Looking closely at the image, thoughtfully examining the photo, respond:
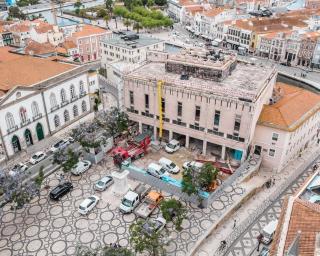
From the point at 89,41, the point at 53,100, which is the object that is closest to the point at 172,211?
the point at 53,100

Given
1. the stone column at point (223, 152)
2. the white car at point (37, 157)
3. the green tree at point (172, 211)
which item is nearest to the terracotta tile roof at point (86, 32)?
the white car at point (37, 157)

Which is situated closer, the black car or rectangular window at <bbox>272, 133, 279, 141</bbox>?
the black car

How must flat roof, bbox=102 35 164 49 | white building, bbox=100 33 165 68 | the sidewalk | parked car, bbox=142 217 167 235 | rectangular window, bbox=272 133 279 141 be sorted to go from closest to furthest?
parked car, bbox=142 217 167 235 → the sidewalk → rectangular window, bbox=272 133 279 141 → white building, bbox=100 33 165 68 → flat roof, bbox=102 35 164 49

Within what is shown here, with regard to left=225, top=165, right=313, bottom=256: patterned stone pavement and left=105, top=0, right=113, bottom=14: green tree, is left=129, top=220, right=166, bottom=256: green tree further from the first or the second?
left=105, top=0, right=113, bottom=14: green tree

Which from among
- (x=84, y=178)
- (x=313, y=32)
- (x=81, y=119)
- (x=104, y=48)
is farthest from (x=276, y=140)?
(x=313, y=32)

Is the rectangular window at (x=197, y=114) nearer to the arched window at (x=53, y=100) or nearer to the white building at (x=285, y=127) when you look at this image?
the white building at (x=285, y=127)

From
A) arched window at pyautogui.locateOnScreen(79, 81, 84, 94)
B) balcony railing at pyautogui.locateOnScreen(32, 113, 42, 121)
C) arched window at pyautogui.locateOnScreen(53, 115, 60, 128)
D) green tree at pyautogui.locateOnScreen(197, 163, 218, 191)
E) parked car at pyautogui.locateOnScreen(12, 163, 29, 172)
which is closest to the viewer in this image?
green tree at pyautogui.locateOnScreen(197, 163, 218, 191)

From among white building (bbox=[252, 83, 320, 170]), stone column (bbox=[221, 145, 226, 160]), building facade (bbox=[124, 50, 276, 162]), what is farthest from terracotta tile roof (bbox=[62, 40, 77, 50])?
stone column (bbox=[221, 145, 226, 160])

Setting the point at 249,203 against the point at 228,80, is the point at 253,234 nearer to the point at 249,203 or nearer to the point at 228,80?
the point at 249,203
